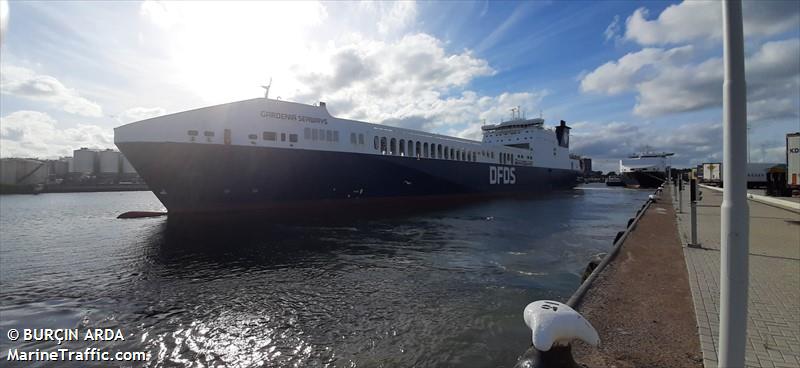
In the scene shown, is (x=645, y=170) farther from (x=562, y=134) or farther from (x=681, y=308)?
(x=681, y=308)

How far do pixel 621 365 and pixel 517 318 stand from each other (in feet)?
8.41

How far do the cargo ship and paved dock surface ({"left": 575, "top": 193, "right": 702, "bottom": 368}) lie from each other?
53.4 feet

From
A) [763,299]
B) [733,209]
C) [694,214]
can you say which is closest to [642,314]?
[763,299]

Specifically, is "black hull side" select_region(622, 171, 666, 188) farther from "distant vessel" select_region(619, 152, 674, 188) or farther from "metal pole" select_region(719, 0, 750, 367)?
"metal pole" select_region(719, 0, 750, 367)

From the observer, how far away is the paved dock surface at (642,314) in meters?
3.23

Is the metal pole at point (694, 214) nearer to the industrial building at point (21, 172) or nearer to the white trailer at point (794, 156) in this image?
the white trailer at point (794, 156)

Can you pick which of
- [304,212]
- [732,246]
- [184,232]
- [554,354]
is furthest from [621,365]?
[304,212]

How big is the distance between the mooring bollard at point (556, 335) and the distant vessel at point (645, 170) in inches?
2842

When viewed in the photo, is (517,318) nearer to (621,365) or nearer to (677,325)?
(677,325)

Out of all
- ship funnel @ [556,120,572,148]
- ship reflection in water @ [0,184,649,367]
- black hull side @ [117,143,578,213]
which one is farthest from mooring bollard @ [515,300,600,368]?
ship funnel @ [556,120,572,148]

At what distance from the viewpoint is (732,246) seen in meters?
1.86

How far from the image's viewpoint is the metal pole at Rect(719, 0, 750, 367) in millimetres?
1788

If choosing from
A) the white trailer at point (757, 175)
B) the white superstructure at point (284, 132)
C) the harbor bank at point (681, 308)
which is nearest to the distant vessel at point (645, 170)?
the white trailer at point (757, 175)

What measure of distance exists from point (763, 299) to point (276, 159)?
18336 mm
